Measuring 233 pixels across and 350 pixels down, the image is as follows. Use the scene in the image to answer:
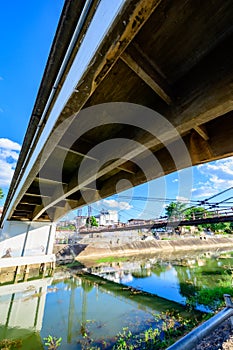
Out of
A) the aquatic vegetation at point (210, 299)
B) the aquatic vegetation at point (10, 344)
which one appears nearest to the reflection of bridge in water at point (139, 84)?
the aquatic vegetation at point (10, 344)

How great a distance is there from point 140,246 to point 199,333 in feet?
66.3

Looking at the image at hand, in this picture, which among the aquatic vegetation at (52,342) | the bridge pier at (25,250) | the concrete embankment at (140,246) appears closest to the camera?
the aquatic vegetation at (52,342)

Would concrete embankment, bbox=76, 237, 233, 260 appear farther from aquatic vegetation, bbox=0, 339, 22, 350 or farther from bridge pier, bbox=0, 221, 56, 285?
aquatic vegetation, bbox=0, 339, 22, 350

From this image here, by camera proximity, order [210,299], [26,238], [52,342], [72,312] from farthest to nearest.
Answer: [26,238], [210,299], [72,312], [52,342]

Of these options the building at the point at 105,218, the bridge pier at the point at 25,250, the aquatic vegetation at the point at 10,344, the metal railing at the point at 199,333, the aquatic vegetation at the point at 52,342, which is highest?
the building at the point at 105,218

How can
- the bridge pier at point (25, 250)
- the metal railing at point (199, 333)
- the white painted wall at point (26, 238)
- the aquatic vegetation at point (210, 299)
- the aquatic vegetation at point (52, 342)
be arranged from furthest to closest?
the white painted wall at point (26, 238) → the bridge pier at point (25, 250) → the aquatic vegetation at point (210, 299) → the aquatic vegetation at point (52, 342) → the metal railing at point (199, 333)

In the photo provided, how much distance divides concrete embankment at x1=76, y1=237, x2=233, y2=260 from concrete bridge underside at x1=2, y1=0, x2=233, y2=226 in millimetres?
16033

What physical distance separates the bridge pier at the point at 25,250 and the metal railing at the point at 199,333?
367 inches

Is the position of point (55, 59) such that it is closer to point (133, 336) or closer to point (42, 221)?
point (133, 336)

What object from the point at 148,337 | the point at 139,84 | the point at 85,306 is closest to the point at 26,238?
the point at 85,306

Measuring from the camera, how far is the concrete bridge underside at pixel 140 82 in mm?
861

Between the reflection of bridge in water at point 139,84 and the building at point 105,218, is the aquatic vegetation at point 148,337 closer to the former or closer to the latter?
the reflection of bridge in water at point 139,84

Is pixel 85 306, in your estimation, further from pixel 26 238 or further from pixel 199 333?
pixel 26 238

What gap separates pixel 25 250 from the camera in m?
9.69
